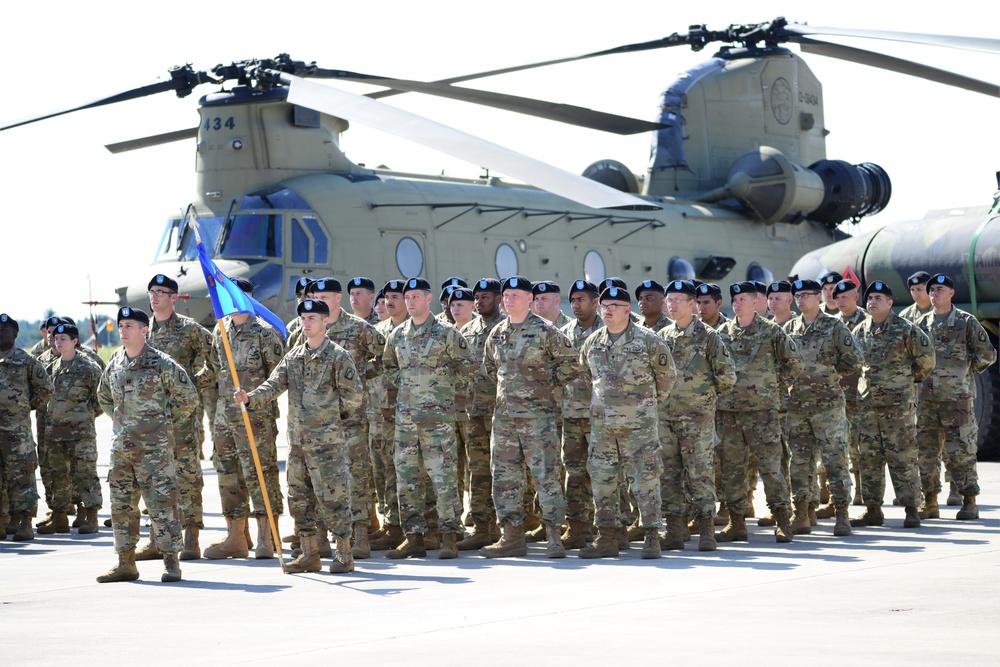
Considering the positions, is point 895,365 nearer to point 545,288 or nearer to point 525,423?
point 545,288

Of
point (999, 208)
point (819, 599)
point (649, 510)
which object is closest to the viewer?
point (819, 599)

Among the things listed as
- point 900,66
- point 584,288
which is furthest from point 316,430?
point 900,66

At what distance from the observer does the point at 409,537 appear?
8.72 metres

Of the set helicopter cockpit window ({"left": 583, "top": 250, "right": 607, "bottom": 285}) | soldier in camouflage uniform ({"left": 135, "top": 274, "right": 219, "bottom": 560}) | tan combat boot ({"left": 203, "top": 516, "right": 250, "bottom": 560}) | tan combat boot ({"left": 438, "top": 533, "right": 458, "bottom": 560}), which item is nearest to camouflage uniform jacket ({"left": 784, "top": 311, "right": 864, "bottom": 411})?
tan combat boot ({"left": 438, "top": 533, "right": 458, "bottom": 560})

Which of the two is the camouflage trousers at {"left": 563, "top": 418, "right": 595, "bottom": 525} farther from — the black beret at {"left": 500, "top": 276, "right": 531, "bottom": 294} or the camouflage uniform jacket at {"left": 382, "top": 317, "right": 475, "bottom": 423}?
the black beret at {"left": 500, "top": 276, "right": 531, "bottom": 294}

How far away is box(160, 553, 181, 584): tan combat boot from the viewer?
779cm

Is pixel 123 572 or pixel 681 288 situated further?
pixel 681 288

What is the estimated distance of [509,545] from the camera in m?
8.58

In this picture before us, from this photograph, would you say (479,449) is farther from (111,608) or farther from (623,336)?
(111,608)

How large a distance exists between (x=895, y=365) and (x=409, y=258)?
784cm

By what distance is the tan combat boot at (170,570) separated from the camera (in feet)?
25.6

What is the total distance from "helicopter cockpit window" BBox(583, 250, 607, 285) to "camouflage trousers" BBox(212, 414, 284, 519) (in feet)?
33.3

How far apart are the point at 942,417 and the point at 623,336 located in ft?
10.9

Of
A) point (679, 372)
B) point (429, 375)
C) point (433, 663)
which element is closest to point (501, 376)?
point (429, 375)
